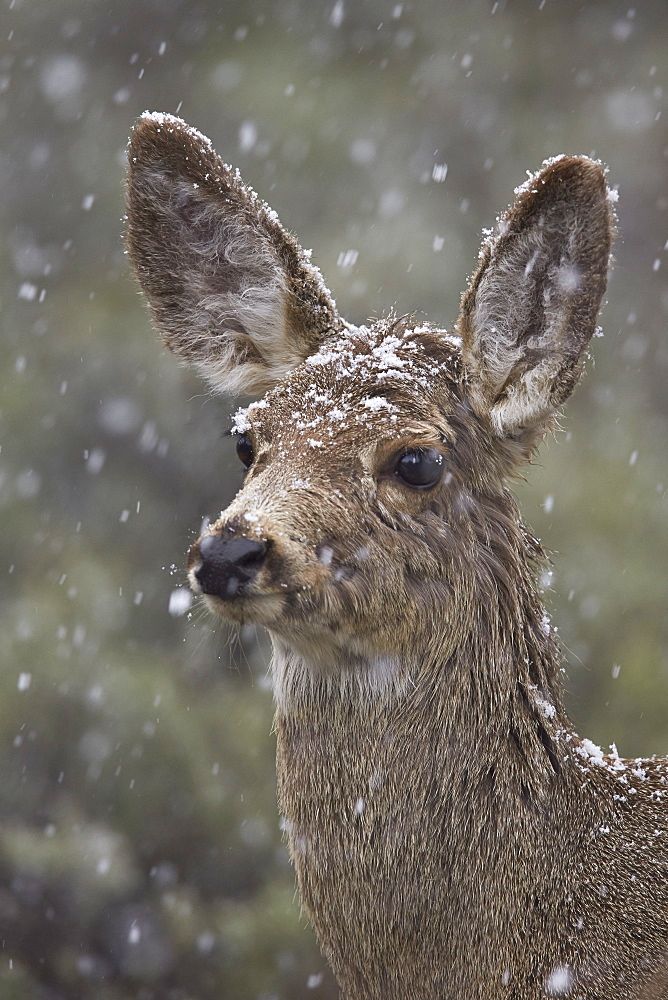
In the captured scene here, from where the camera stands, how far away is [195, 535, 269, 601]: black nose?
2.43 meters

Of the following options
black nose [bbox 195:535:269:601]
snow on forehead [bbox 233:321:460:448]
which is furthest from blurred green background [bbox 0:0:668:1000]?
black nose [bbox 195:535:269:601]

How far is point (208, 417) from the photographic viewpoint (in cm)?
688

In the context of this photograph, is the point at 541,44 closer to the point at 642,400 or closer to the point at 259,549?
the point at 642,400

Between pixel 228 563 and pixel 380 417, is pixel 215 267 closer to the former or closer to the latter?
pixel 380 417

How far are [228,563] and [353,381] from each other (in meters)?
A: 0.82

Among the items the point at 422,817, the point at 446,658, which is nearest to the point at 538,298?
the point at 446,658

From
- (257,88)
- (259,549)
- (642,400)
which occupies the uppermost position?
(257,88)

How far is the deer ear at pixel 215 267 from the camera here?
10.8 ft

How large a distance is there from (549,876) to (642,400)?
5495mm

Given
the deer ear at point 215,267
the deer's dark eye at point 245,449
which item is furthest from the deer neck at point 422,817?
the deer ear at point 215,267

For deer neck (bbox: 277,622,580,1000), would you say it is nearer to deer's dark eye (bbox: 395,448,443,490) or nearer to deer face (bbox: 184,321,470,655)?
deer face (bbox: 184,321,470,655)

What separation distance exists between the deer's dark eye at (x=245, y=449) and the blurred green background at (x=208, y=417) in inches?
131

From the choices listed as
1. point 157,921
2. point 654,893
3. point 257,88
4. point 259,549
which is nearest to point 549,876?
point 654,893

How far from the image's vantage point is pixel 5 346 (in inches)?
276
